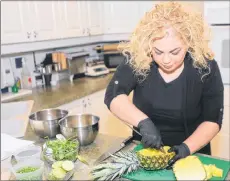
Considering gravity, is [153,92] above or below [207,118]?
above

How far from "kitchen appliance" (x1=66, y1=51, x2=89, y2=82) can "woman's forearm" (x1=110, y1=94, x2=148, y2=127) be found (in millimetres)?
1856

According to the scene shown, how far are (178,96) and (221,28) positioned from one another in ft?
4.11

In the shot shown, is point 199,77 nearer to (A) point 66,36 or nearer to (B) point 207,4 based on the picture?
(B) point 207,4

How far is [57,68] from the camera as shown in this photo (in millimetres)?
2953

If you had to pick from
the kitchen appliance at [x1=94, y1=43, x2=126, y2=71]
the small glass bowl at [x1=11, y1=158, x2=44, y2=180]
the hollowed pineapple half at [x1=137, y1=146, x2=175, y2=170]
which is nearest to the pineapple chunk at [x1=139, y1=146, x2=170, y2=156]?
the hollowed pineapple half at [x1=137, y1=146, x2=175, y2=170]

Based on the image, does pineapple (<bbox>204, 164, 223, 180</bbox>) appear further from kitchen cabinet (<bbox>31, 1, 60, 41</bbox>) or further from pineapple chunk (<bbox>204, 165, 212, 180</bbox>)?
kitchen cabinet (<bbox>31, 1, 60, 41</bbox>)

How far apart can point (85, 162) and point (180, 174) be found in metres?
0.38

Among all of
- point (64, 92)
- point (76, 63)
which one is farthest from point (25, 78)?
point (76, 63)

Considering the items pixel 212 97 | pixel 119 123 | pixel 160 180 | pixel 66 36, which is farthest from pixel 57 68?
pixel 160 180

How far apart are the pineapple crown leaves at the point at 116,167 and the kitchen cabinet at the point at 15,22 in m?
1.61

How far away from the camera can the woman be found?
1.16 meters

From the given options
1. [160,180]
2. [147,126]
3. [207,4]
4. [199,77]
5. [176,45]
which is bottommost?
[160,180]

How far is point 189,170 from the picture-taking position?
0.95m

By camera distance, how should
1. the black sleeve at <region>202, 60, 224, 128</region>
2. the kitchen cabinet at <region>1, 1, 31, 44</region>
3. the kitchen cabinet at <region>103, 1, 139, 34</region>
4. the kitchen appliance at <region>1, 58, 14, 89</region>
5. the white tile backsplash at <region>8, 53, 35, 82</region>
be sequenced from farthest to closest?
the kitchen cabinet at <region>103, 1, 139, 34</region> → the white tile backsplash at <region>8, 53, 35, 82</region> → the kitchen appliance at <region>1, 58, 14, 89</region> → the kitchen cabinet at <region>1, 1, 31, 44</region> → the black sleeve at <region>202, 60, 224, 128</region>
